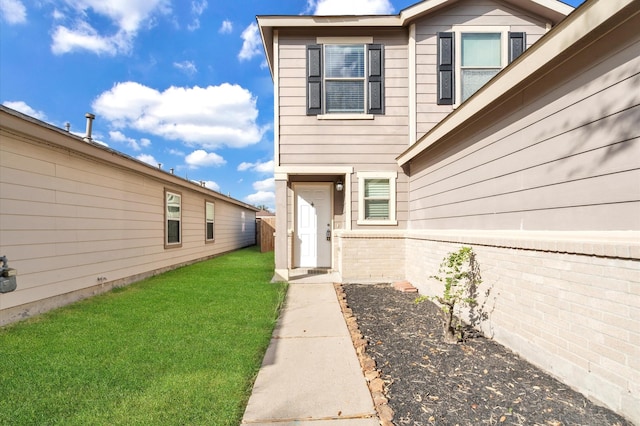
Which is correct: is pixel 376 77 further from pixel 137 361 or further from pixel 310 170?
pixel 137 361

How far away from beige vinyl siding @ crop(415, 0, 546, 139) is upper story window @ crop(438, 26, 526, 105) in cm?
14

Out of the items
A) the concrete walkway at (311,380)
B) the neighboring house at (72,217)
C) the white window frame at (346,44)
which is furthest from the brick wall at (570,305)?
the neighboring house at (72,217)

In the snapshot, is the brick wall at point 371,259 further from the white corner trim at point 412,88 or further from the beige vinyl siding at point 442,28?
the beige vinyl siding at point 442,28

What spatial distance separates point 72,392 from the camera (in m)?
2.30

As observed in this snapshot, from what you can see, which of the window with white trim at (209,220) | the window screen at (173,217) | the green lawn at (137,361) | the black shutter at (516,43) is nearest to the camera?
the green lawn at (137,361)

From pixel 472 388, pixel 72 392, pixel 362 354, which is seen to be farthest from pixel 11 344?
pixel 472 388

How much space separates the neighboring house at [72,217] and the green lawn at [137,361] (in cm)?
52

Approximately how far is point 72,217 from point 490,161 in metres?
6.63

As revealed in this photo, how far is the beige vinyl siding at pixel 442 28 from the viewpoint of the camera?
6.12 metres

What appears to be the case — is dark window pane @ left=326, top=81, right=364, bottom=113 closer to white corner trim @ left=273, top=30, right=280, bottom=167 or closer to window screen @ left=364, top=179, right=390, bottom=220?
white corner trim @ left=273, top=30, right=280, bottom=167

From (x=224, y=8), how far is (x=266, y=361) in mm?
8633

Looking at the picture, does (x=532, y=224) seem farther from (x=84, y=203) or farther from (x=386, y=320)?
(x=84, y=203)

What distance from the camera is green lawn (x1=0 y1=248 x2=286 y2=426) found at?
2.06m

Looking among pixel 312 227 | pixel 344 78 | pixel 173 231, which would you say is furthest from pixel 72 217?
pixel 344 78
